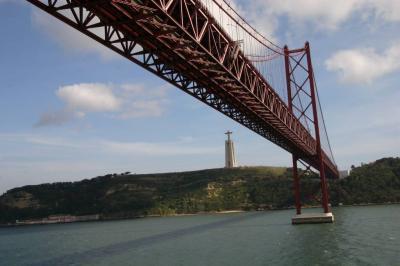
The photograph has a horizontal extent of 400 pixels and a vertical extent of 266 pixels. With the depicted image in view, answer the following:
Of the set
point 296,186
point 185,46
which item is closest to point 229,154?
point 296,186

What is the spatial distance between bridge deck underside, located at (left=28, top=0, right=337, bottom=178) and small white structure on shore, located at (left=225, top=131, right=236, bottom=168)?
114 m

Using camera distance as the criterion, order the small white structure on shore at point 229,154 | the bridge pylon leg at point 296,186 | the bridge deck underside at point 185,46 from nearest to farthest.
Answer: the bridge deck underside at point 185,46, the bridge pylon leg at point 296,186, the small white structure on shore at point 229,154

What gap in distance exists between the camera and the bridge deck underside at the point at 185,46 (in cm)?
1656

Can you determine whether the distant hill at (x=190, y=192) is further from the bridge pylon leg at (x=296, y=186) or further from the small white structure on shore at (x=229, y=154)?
the bridge pylon leg at (x=296, y=186)

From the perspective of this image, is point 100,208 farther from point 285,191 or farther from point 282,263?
point 282,263

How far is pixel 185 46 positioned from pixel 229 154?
446 ft

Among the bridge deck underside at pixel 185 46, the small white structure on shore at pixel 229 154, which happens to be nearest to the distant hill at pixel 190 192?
the small white structure on shore at pixel 229 154

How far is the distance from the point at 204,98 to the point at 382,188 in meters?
80.6

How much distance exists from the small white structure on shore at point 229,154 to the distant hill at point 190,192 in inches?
256

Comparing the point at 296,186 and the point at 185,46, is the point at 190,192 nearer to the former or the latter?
the point at 296,186

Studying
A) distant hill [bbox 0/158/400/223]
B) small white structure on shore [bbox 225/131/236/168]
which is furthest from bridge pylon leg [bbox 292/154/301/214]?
small white structure on shore [bbox 225/131/236/168]

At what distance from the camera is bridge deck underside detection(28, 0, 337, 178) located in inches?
652

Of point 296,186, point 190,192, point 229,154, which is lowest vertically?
point 296,186

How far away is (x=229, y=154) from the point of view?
155m
